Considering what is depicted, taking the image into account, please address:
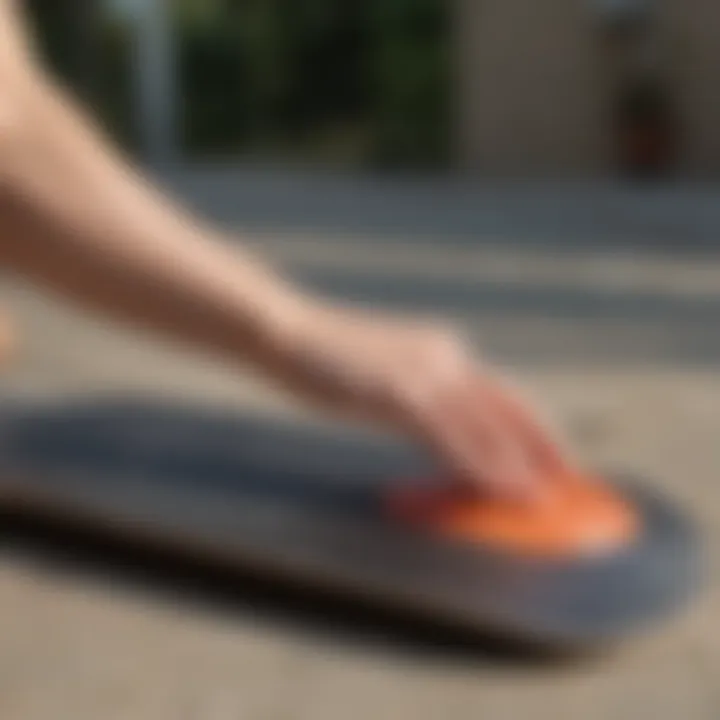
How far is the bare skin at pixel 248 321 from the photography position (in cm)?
66

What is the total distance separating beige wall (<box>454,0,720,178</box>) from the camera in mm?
3750

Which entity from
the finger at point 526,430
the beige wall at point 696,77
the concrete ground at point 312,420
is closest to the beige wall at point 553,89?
the beige wall at point 696,77

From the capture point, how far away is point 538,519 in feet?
2.17

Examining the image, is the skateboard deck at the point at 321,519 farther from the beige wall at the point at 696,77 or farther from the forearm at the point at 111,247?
the beige wall at the point at 696,77

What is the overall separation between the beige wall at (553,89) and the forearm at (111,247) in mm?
3100

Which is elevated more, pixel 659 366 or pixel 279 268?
pixel 659 366

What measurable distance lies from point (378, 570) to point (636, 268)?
48.9 inches

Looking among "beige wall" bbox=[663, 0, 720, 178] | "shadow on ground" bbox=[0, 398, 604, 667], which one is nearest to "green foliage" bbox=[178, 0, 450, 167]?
"beige wall" bbox=[663, 0, 720, 178]

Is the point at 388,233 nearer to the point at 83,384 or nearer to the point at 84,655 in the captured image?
the point at 83,384

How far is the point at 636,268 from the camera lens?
6.05 feet

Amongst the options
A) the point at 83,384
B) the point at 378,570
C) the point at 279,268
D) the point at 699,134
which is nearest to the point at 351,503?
the point at 378,570

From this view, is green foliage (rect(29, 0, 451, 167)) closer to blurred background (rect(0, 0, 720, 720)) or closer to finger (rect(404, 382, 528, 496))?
blurred background (rect(0, 0, 720, 720))

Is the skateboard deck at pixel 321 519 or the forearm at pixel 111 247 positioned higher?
the forearm at pixel 111 247

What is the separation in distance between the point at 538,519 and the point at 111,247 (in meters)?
0.24
